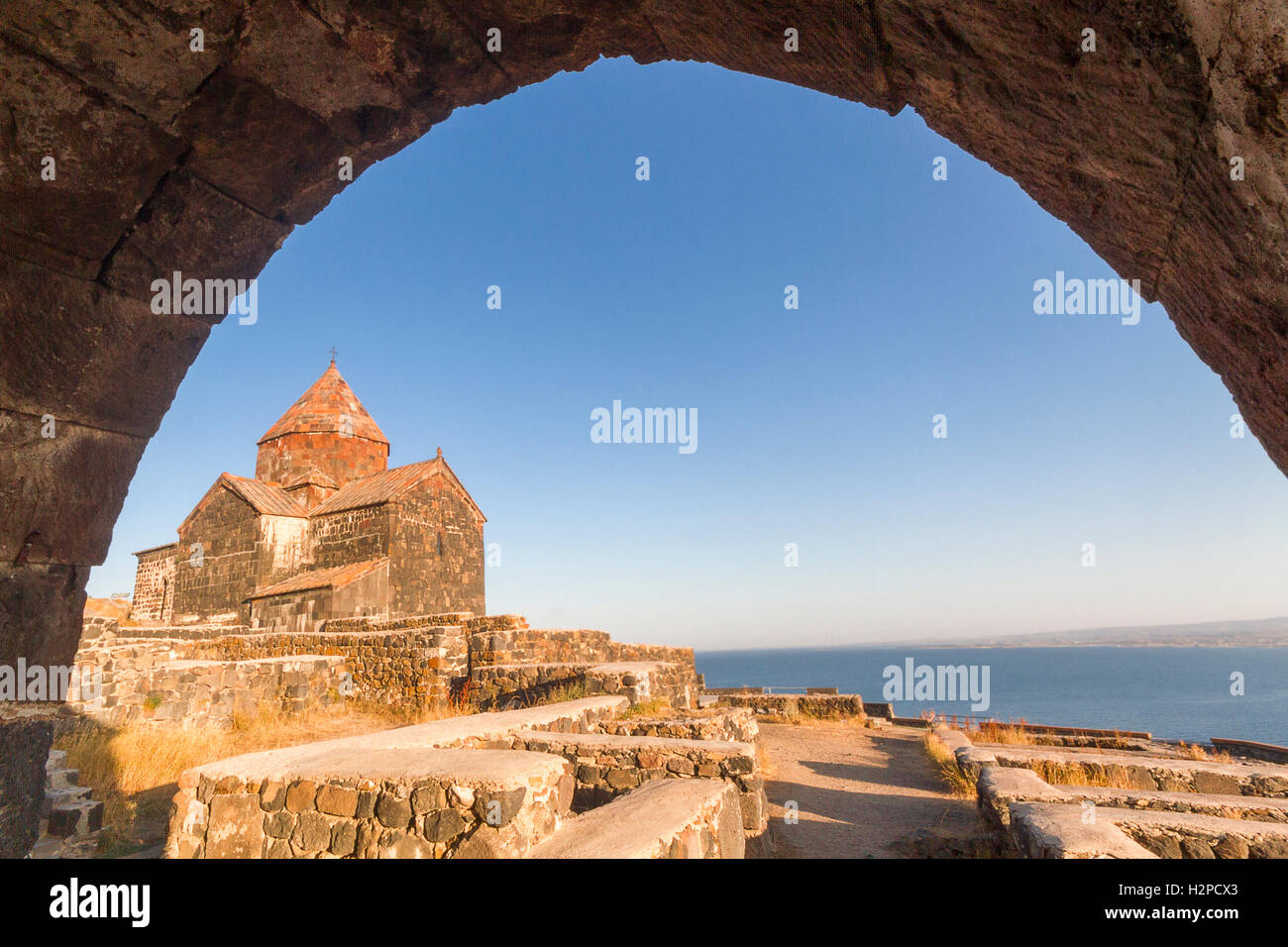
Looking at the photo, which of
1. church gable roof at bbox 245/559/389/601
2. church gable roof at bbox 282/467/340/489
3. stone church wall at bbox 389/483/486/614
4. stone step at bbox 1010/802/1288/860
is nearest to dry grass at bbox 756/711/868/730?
stone church wall at bbox 389/483/486/614

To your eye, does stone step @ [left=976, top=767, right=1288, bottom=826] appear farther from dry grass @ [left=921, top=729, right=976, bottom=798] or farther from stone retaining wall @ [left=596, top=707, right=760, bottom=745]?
stone retaining wall @ [left=596, top=707, right=760, bottom=745]

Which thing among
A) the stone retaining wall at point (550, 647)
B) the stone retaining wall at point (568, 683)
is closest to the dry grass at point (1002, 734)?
the stone retaining wall at point (568, 683)

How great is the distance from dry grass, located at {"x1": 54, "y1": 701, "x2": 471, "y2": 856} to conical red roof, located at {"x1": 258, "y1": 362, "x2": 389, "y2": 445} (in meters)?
13.6

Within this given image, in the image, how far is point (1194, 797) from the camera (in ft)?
14.8

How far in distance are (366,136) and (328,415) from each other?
20987 millimetres

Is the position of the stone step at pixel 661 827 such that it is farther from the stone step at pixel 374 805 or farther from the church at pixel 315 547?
the church at pixel 315 547

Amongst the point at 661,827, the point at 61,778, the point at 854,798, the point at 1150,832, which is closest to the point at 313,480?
the point at 61,778

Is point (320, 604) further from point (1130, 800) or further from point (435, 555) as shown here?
point (1130, 800)

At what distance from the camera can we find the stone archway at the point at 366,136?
140 cm

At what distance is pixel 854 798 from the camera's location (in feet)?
22.0

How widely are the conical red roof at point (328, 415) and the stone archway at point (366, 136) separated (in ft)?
66.9

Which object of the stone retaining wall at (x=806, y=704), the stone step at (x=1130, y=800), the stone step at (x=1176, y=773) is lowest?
the stone retaining wall at (x=806, y=704)
